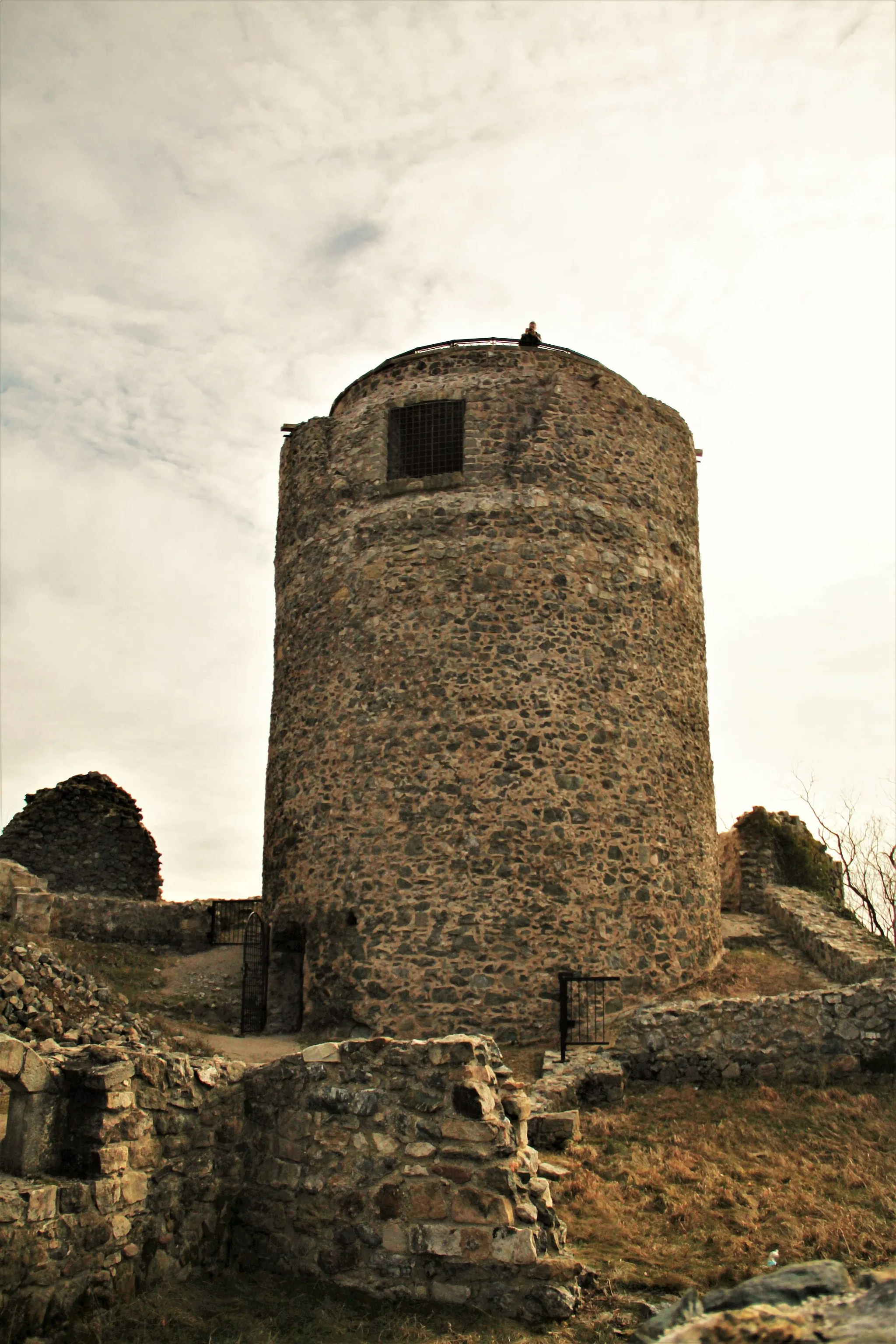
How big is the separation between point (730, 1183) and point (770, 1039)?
3183mm

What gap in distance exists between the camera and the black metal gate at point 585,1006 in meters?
12.1

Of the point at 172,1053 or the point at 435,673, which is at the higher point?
the point at 435,673

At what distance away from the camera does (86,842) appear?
19.6 m

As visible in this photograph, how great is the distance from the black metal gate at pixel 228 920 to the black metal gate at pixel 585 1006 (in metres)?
6.33

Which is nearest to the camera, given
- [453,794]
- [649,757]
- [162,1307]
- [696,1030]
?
[162,1307]

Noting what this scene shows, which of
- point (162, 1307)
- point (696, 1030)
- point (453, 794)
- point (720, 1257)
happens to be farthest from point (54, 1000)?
point (720, 1257)

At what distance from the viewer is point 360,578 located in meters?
14.4

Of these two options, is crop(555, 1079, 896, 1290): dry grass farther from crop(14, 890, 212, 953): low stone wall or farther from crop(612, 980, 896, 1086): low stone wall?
crop(14, 890, 212, 953): low stone wall

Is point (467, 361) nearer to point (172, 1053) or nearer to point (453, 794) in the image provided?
point (453, 794)

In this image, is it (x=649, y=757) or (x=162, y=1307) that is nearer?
(x=162, y=1307)

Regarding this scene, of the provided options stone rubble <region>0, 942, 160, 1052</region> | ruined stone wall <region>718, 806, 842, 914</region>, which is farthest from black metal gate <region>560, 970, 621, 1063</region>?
ruined stone wall <region>718, 806, 842, 914</region>

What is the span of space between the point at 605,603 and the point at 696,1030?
5796mm

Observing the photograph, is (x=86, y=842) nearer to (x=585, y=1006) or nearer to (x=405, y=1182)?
(x=585, y=1006)

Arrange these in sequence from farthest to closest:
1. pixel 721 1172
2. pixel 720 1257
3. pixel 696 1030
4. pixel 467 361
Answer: pixel 467 361, pixel 696 1030, pixel 721 1172, pixel 720 1257
